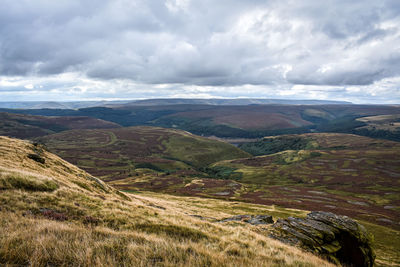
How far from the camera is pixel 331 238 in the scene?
17.3m

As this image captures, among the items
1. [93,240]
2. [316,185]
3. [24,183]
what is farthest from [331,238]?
[316,185]

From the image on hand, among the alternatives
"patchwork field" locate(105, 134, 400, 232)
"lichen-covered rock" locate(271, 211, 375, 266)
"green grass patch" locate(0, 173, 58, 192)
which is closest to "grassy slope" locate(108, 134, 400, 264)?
"patchwork field" locate(105, 134, 400, 232)

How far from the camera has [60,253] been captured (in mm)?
6500

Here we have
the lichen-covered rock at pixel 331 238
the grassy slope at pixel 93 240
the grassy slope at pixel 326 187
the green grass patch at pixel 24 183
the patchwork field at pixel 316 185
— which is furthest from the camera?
the patchwork field at pixel 316 185

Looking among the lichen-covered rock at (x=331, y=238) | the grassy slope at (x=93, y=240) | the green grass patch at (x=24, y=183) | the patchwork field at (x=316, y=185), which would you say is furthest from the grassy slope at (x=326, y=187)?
the green grass patch at (x=24, y=183)

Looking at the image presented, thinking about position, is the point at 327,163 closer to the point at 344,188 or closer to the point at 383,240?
the point at 344,188

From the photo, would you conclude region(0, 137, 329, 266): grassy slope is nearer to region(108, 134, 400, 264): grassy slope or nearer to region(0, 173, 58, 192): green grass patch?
region(0, 173, 58, 192): green grass patch

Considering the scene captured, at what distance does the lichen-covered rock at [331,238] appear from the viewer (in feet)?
52.2

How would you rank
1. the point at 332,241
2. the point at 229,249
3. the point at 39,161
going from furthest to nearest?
the point at 39,161 → the point at 332,241 → the point at 229,249

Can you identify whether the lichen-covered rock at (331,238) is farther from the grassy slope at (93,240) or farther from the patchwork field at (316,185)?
the patchwork field at (316,185)

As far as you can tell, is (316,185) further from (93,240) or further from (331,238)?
(93,240)

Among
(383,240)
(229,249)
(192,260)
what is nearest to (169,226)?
(229,249)

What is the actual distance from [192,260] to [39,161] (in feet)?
115

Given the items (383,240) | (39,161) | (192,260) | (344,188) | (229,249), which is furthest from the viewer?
(344,188)
